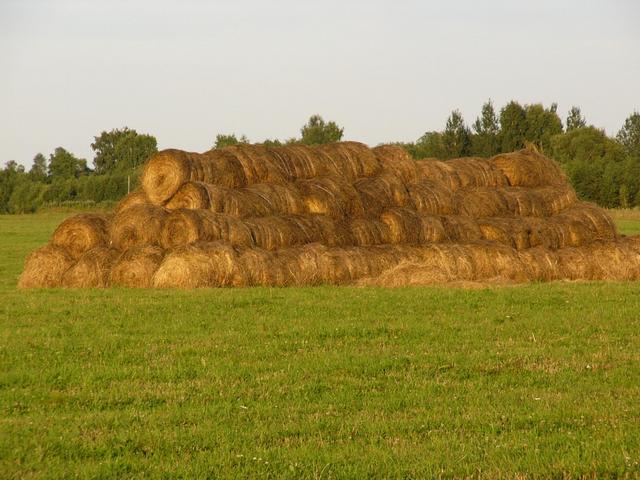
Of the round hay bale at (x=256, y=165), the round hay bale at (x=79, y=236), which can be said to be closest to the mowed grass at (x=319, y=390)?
the round hay bale at (x=79, y=236)

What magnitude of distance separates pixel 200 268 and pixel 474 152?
54617mm

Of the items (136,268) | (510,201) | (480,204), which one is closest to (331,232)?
(136,268)

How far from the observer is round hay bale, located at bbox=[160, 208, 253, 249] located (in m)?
20.7

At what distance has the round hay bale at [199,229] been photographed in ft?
68.0

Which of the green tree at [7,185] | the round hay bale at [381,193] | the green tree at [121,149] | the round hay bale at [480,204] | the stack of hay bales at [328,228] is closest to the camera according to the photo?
the stack of hay bales at [328,228]

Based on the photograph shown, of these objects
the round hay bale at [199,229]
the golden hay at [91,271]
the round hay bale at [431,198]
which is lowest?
the golden hay at [91,271]

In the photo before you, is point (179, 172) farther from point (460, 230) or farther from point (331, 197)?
point (460, 230)

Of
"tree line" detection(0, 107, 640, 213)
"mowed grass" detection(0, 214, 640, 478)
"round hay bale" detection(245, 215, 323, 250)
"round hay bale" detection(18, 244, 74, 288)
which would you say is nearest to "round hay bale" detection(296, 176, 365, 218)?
"round hay bale" detection(245, 215, 323, 250)

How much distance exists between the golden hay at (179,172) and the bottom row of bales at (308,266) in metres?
2.03

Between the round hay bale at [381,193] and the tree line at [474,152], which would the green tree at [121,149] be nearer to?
the tree line at [474,152]

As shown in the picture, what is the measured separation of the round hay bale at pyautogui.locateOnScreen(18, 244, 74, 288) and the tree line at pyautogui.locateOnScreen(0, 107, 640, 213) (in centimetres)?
2430

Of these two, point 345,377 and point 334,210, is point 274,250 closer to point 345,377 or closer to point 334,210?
point 334,210

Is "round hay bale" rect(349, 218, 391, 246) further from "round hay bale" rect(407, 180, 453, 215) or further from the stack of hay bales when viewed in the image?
"round hay bale" rect(407, 180, 453, 215)

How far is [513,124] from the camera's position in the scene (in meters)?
78.9
